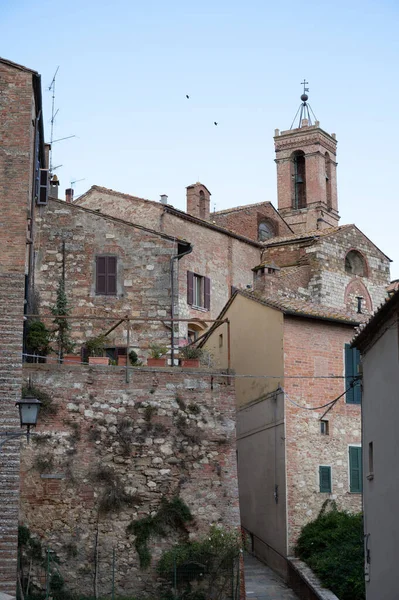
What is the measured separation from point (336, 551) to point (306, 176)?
142ft

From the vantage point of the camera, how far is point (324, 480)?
86.6 feet

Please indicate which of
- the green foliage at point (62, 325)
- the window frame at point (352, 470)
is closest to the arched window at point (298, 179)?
the window frame at point (352, 470)

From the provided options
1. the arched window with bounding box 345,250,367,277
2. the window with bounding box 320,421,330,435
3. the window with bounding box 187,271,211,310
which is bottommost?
the window with bounding box 320,421,330,435

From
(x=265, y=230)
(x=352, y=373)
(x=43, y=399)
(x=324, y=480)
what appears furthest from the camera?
(x=265, y=230)

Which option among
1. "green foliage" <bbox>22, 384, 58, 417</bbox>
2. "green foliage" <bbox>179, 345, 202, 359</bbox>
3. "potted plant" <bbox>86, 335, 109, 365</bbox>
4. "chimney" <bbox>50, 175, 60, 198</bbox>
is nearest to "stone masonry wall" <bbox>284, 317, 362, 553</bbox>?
"green foliage" <bbox>179, 345, 202, 359</bbox>

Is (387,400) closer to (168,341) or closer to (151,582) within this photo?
(151,582)

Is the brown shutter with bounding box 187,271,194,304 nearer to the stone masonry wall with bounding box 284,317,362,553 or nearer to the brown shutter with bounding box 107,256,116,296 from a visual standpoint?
the brown shutter with bounding box 107,256,116,296

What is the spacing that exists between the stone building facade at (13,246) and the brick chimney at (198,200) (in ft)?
62.1

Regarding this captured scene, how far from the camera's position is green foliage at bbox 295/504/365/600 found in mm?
23359

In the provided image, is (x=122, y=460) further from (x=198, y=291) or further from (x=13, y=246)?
(x=198, y=291)

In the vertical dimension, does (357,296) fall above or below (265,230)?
below

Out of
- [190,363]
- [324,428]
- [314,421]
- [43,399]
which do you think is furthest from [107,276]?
[324,428]

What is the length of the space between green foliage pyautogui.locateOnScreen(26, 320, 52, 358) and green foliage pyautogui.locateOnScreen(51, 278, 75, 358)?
1.44 meters

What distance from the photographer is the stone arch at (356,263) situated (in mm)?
43781
